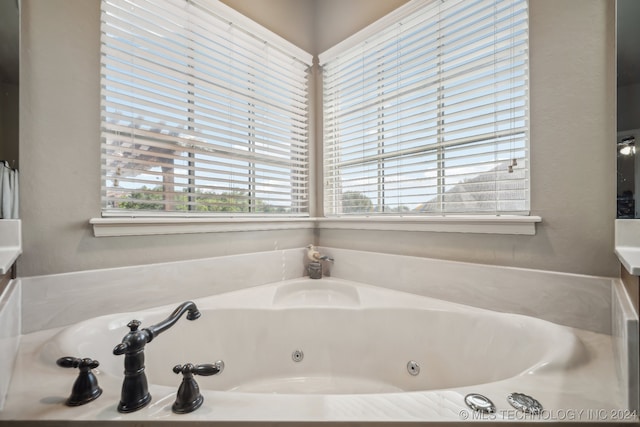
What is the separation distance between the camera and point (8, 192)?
3.40ft

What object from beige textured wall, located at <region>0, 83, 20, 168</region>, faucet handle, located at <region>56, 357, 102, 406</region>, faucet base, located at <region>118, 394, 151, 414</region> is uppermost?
beige textured wall, located at <region>0, 83, 20, 168</region>

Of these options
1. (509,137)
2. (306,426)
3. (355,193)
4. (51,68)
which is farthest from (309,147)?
(306,426)

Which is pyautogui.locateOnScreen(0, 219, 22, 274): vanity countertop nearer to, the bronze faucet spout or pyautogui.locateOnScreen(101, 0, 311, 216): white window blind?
pyautogui.locateOnScreen(101, 0, 311, 216): white window blind

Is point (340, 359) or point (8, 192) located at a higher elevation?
point (8, 192)

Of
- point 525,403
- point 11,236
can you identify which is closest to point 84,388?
point 11,236

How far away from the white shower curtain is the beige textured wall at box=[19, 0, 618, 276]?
0.05 meters

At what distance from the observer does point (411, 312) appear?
144 centimetres

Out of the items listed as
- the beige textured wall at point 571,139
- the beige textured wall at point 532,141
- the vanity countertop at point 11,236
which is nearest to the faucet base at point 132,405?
the vanity countertop at point 11,236

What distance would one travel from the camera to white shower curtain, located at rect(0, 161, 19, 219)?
1.01 m

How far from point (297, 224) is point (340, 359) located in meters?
0.92

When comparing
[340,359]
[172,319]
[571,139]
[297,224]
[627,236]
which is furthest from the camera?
[297,224]

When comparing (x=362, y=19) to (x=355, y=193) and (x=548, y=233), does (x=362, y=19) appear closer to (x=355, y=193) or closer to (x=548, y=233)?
(x=355, y=193)

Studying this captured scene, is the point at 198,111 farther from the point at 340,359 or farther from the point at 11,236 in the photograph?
the point at 340,359

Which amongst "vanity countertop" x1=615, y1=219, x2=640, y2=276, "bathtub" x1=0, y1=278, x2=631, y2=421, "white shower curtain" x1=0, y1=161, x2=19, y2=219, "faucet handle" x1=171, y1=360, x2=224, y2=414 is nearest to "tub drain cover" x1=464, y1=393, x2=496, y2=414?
"bathtub" x1=0, y1=278, x2=631, y2=421
